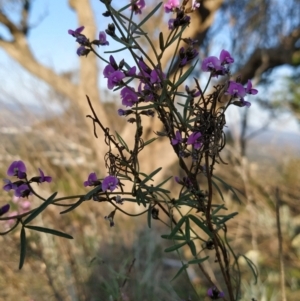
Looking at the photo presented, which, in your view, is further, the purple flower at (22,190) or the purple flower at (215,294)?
the purple flower at (215,294)

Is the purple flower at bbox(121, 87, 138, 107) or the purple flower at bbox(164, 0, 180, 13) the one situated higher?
the purple flower at bbox(164, 0, 180, 13)

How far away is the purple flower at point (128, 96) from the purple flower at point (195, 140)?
9 cm

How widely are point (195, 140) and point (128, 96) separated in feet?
0.35

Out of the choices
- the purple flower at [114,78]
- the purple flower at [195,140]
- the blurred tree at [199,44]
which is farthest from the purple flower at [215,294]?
the blurred tree at [199,44]

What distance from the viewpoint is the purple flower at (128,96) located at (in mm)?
567

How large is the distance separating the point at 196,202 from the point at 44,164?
3.45m

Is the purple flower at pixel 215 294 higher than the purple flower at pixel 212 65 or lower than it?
lower

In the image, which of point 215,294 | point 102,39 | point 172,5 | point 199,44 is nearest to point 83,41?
point 102,39

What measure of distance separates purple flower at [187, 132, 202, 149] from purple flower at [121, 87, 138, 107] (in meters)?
0.09

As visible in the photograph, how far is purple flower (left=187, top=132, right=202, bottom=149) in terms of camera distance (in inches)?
21.5

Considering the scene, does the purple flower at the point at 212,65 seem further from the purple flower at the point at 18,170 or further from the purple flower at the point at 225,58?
the purple flower at the point at 18,170

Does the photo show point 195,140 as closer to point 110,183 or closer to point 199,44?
point 110,183

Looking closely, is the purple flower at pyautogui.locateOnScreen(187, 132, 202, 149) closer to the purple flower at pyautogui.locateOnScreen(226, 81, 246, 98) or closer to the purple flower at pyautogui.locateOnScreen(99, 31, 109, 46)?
the purple flower at pyautogui.locateOnScreen(226, 81, 246, 98)

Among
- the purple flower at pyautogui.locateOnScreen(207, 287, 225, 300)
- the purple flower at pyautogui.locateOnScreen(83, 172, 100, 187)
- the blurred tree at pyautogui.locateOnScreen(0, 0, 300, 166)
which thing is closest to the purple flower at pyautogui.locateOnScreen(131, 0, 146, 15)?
the purple flower at pyautogui.locateOnScreen(83, 172, 100, 187)
